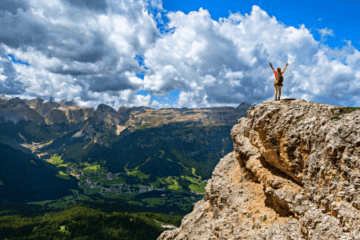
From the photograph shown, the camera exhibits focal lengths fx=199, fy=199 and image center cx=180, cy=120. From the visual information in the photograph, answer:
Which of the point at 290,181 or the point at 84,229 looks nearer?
the point at 290,181

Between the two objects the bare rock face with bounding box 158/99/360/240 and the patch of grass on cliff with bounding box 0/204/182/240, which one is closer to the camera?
the bare rock face with bounding box 158/99/360/240

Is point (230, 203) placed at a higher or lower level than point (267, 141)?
lower

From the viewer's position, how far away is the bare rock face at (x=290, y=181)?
17.4 m

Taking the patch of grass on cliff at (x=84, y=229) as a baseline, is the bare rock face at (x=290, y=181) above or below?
above

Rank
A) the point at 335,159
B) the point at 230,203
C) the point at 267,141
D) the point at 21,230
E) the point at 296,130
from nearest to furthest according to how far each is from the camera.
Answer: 1. the point at 335,159
2. the point at 296,130
3. the point at 267,141
4. the point at 230,203
5. the point at 21,230

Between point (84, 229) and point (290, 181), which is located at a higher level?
point (290, 181)

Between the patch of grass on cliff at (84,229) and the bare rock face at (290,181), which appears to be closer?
the bare rock face at (290,181)

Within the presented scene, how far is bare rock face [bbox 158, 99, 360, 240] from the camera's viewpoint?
17.4m

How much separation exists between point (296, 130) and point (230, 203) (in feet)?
50.9

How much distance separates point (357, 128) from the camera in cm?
1777

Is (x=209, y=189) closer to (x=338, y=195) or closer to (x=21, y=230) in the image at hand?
(x=338, y=195)

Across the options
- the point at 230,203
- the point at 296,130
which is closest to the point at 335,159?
the point at 296,130

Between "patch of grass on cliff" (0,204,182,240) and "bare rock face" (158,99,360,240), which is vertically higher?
"bare rock face" (158,99,360,240)

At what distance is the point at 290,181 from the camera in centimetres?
2514
